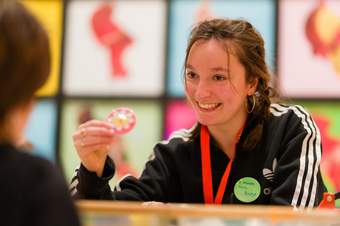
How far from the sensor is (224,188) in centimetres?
144

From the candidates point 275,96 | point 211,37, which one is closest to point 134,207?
point 211,37

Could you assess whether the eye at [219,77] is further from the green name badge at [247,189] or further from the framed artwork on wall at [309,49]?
the framed artwork on wall at [309,49]

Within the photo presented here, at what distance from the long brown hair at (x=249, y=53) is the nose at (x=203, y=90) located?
11cm

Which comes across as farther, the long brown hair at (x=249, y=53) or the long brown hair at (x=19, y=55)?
the long brown hair at (x=249, y=53)

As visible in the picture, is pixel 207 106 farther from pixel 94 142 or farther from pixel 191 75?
pixel 94 142

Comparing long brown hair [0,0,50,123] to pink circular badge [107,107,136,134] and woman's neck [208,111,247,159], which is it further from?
Result: woman's neck [208,111,247,159]

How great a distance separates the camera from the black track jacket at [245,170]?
133 centimetres

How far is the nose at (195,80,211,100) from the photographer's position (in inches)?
58.1

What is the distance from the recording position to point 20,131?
2.41 ft

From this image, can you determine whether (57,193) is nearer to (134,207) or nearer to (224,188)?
(134,207)

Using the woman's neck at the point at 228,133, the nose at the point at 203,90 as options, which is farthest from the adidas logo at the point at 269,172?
the nose at the point at 203,90

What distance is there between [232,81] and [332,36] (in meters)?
1.52

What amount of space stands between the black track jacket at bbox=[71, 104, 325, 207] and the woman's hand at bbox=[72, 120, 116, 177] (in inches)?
1.0

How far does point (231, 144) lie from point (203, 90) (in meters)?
0.19
